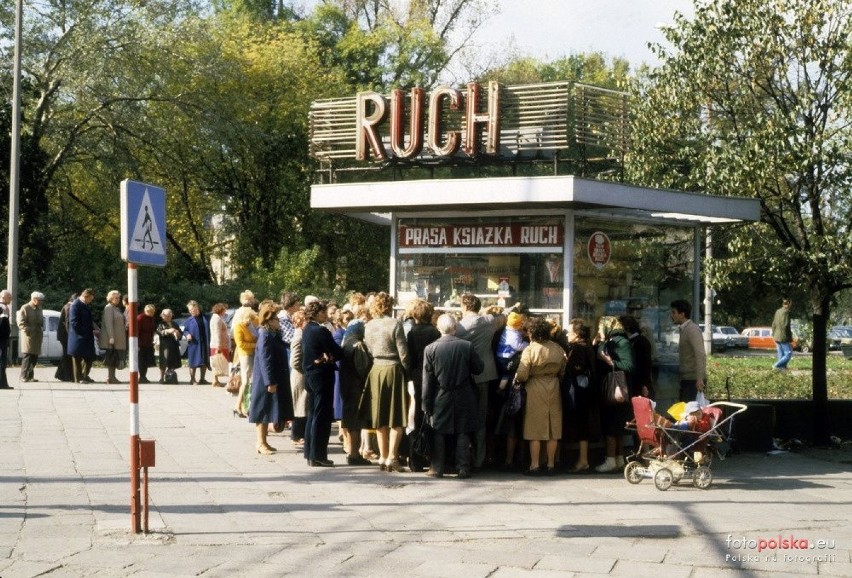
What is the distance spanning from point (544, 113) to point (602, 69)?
42257 millimetres

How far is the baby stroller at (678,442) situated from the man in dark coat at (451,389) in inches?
63.7

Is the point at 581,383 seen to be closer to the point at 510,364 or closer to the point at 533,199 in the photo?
the point at 510,364

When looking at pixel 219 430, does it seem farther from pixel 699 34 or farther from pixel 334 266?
pixel 334 266

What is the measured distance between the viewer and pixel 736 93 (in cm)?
1688

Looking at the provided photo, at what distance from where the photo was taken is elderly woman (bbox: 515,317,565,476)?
12781 mm

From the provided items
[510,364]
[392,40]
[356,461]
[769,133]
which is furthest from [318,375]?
[392,40]

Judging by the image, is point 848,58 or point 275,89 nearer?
point 848,58

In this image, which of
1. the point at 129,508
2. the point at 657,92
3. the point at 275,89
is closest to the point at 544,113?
the point at 657,92

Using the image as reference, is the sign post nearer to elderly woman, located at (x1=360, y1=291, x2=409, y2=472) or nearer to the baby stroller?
elderly woman, located at (x1=360, y1=291, x2=409, y2=472)

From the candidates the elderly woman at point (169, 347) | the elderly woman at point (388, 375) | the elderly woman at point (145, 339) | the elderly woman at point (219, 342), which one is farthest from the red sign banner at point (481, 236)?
the elderly woman at point (145, 339)

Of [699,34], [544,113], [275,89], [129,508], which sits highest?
[275,89]

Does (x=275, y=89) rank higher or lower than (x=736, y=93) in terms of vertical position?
higher

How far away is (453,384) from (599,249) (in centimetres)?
375

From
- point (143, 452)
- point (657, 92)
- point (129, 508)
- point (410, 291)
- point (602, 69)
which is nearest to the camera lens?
point (143, 452)
